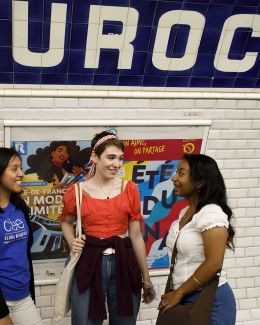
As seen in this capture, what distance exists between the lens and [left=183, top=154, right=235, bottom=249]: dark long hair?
2.77m

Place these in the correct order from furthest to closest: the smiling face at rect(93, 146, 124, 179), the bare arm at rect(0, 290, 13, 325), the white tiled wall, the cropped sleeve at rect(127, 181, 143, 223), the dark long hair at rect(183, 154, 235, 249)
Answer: the white tiled wall → the cropped sleeve at rect(127, 181, 143, 223) → the smiling face at rect(93, 146, 124, 179) → the dark long hair at rect(183, 154, 235, 249) → the bare arm at rect(0, 290, 13, 325)

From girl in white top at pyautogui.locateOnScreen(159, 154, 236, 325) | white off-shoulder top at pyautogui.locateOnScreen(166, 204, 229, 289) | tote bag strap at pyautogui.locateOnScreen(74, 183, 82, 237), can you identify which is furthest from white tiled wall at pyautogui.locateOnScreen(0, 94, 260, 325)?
white off-shoulder top at pyautogui.locateOnScreen(166, 204, 229, 289)

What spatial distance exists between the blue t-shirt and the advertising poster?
30.2 inches

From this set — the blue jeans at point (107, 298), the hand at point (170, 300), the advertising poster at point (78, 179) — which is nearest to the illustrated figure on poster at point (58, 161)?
the advertising poster at point (78, 179)

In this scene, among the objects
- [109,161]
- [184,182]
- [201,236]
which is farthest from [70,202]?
[201,236]

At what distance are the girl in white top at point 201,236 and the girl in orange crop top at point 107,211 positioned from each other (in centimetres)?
40

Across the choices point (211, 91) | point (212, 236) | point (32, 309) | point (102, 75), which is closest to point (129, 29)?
point (102, 75)

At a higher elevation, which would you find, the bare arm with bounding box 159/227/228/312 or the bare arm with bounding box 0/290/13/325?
the bare arm with bounding box 159/227/228/312

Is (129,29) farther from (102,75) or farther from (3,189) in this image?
(3,189)

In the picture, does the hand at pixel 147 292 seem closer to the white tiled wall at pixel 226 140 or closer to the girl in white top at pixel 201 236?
the girl in white top at pixel 201 236

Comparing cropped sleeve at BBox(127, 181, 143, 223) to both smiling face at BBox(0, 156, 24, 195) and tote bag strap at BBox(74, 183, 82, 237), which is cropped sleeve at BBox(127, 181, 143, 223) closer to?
tote bag strap at BBox(74, 183, 82, 237)

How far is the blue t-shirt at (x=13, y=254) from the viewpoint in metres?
2.94

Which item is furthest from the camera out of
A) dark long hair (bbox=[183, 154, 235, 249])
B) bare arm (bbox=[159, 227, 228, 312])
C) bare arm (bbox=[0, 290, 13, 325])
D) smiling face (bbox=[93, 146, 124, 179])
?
smiling face (bbox=[93, 146, 124, 179])

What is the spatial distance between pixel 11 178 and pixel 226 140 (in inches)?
77.8
